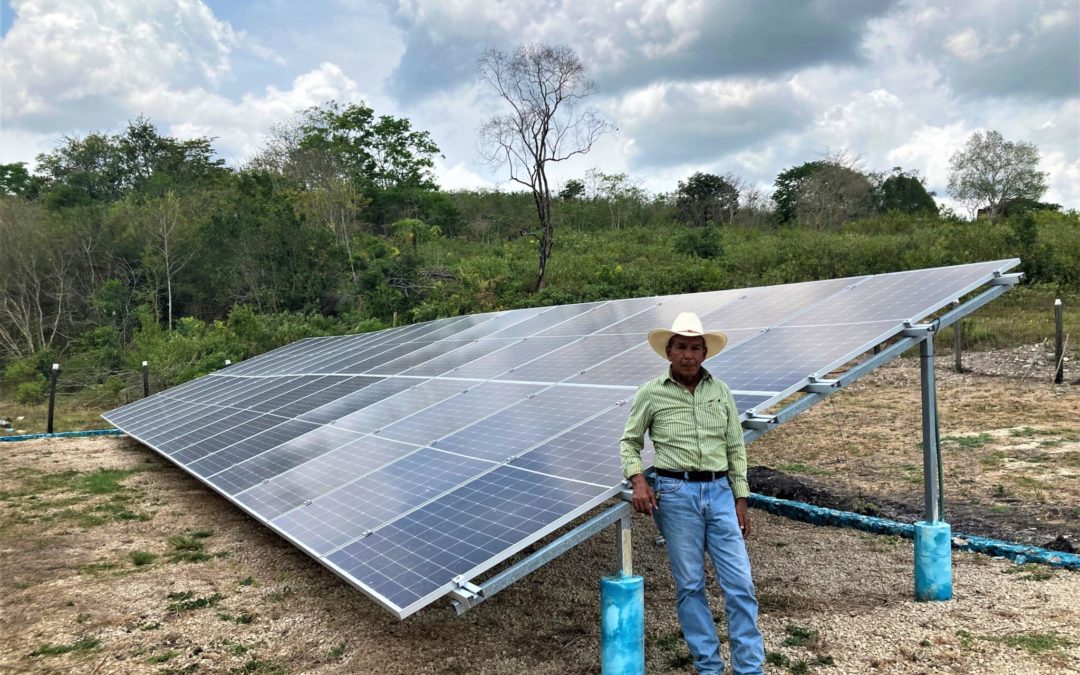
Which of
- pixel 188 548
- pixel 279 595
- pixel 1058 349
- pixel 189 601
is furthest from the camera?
pixel 1058 349

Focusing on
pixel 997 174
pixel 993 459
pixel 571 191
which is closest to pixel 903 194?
pixel 997 174

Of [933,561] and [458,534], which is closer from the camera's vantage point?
[458,534]

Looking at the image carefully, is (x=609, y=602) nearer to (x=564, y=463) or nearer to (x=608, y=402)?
(x=564, y=463)

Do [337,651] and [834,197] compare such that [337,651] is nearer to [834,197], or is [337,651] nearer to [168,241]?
[168,241]

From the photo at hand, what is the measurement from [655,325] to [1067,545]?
4.88 metres

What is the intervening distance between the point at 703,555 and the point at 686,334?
4.59 ft

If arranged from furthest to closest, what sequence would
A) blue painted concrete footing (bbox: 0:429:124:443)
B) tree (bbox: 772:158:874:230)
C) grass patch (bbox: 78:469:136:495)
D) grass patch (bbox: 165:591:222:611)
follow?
tree (bbox: 772:158:874:230)
blue painted concrete footing (bbox: 0:429:124:443)
grass patch (bbox: 78:469:136:495)
grass patch (bbox: 165:591:222:611)

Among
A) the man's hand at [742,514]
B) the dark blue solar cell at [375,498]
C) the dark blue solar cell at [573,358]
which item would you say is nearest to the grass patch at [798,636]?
the man's hand at [742,514]

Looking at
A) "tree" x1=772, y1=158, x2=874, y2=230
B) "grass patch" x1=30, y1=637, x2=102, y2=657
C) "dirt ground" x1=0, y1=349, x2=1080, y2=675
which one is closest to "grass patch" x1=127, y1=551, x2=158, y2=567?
"dirt ground" x1=0, y1=349, x2=1080, y2=675

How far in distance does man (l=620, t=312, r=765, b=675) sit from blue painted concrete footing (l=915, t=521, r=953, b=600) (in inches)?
88.6

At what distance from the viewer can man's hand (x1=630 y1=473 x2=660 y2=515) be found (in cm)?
455

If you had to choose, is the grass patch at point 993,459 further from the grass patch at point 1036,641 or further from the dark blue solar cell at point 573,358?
the dark blue solar cell at point 573,358

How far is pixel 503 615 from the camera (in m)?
6.40

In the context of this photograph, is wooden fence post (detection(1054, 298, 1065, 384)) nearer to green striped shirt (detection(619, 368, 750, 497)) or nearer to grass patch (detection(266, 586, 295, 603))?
green striped shirt (detection(619, 368, 750, 497))
